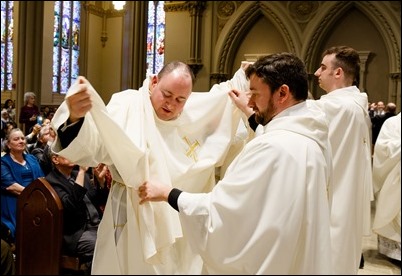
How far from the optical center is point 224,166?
219 centimetres

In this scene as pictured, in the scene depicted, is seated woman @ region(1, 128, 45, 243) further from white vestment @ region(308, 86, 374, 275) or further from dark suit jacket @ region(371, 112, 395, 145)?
dark suit jacket @ region(371, 112, 395, 145)

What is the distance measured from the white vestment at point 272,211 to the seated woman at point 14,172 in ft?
8.14

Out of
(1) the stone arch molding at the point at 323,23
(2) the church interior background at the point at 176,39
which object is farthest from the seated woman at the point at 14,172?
(1) the stone arch molding at the point at 323,23

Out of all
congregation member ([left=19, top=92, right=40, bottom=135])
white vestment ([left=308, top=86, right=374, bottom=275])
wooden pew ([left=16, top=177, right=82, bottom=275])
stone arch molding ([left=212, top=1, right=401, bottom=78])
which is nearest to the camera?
wooden pew ([left=16, top=177, right=82, bottom=275])

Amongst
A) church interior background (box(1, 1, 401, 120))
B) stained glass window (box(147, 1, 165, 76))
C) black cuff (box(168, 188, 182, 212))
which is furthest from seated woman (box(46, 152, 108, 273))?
black cuff (box(168, 188, 182, 212))

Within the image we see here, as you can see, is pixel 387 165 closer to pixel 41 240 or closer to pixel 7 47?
pixel 41 240

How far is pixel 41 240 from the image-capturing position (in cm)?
102

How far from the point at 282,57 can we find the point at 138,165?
58 cm

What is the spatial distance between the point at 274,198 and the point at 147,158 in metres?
0.55

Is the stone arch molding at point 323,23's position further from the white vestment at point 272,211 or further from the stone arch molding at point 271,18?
the white vestment at point 272,211

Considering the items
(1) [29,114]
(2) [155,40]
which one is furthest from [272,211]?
(1) [29,114]

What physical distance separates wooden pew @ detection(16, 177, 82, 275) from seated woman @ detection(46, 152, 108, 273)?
153cm

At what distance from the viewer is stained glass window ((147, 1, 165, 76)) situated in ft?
7.68

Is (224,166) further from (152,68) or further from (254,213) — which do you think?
(254,213)
